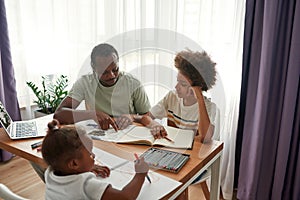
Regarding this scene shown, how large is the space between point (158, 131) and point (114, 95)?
0.41 metres

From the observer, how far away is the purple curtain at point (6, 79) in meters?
2.51

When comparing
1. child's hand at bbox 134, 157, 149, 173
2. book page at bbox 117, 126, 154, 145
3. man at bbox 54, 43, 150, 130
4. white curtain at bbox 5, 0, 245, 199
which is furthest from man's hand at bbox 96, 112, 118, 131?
child's hand at bbox 134, 157, 149, 173

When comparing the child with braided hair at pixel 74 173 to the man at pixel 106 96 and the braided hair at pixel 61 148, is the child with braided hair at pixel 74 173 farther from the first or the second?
the man at pixel 106 96

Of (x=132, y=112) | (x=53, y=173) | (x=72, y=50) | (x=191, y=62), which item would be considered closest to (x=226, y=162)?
(x=132, y=112)

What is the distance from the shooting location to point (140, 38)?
54.2 inches

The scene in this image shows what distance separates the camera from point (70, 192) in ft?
2.98

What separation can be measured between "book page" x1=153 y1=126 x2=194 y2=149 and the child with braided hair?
1.01 feet

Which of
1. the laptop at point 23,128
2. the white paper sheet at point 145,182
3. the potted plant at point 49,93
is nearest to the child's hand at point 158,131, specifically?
the white paper sheet at point 145,182

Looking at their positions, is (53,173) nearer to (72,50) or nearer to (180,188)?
(180,188)

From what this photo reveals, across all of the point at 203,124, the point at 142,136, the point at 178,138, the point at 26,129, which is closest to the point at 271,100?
the point at 203,124

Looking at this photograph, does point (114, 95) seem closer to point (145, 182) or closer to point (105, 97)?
point (105, 97)

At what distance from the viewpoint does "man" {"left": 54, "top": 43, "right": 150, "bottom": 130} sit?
1498mm

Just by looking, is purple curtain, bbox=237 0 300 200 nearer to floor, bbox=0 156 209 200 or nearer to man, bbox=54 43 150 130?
floor, bbox=0 156 209 200

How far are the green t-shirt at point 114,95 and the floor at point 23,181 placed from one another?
0.86m
